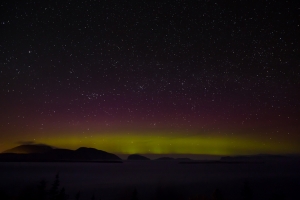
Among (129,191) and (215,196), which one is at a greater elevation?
(215,196)

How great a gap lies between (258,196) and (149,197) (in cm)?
1627

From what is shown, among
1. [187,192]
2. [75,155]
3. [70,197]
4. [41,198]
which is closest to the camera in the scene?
[41,198]

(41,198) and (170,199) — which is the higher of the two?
(41,198)

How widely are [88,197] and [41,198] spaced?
11537mm

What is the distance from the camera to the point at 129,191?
34.8 meters

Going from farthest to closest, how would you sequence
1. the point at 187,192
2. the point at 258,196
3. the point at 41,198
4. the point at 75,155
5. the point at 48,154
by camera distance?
the point at 75,155 < the point at 48,154 < the point at 187,192 < the point at 258,196 < the point at 41,198

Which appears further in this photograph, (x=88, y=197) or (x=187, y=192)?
(x=187, y=192)

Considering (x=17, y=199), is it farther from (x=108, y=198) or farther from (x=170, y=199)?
(x=170, y=199)

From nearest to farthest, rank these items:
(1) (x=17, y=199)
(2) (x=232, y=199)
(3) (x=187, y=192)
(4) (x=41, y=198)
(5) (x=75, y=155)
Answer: (1) (x=17, y=199), (4) (x=41, y=198), (2) (x=232, y=199), (3) (x=187, y=192), (5) (x=75, y=155)

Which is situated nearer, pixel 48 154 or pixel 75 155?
pixel 48 154

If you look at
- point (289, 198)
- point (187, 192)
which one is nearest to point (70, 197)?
point (187, 192)

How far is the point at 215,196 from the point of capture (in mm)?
16828

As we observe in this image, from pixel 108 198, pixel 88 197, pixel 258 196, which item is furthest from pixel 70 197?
pixel 258 196

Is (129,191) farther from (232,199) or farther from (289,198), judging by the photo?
→ (289,198)
